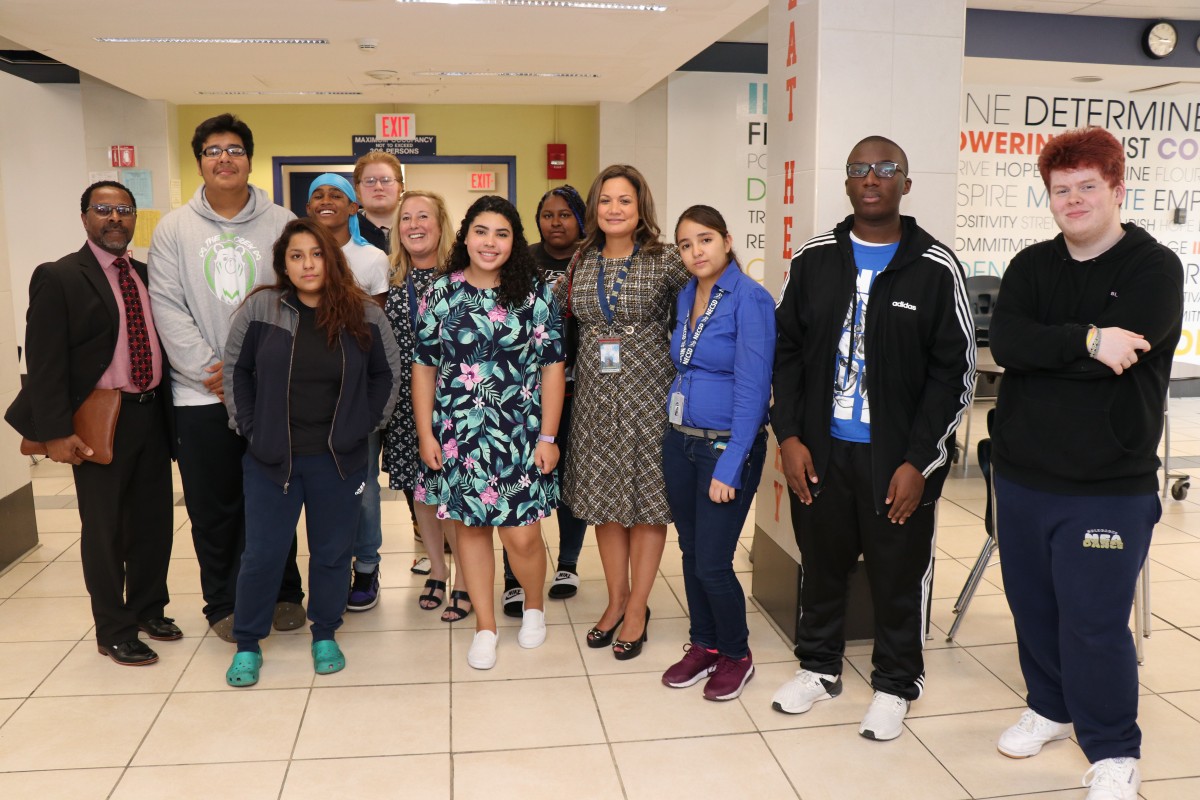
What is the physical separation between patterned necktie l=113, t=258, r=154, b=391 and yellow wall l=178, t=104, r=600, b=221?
619cm

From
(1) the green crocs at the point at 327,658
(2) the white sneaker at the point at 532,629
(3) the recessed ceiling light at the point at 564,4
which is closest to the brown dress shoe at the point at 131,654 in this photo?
(1) the green crocs at the point at 327,658

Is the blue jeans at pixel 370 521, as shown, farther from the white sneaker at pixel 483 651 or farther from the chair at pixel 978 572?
the chair at pixel 978 572

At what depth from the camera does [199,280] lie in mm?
3232

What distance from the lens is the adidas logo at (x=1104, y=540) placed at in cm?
237

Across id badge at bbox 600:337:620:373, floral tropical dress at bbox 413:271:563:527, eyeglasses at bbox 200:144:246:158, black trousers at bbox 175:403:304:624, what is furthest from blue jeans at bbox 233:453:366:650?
eyeglasses at bbox 200:144:246:158

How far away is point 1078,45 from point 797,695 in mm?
6440

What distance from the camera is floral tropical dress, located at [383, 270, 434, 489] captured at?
3508 mm

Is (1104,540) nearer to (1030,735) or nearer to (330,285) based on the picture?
(1030,735)

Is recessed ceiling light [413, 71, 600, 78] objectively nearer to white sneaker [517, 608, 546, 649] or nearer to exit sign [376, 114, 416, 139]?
exit sign [376, 114, 416, 139]

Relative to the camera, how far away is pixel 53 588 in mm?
4082

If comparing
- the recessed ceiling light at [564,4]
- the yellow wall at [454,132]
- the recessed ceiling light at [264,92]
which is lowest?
the yellow wall at [454,132]

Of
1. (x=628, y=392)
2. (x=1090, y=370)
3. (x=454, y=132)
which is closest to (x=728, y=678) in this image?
(x=628, y=392)

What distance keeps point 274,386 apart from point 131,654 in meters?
1.16

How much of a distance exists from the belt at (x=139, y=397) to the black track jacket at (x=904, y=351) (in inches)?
89.3
